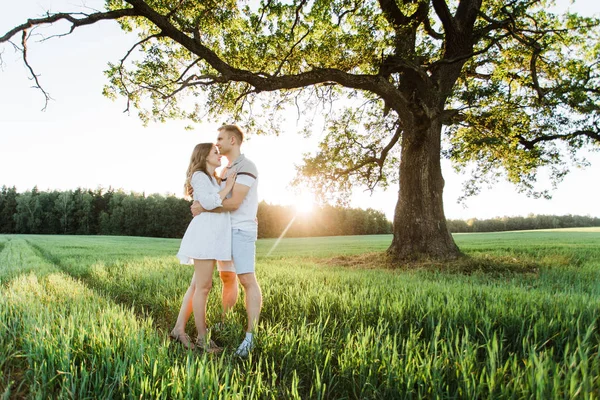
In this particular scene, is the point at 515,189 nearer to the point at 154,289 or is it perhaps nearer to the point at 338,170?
the point at 338,170

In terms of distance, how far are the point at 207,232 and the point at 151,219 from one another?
68.7 metres

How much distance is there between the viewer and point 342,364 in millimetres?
Result: 2496

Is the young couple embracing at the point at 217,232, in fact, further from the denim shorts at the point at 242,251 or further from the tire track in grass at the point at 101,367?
the tire track in grass at the point at 101,367

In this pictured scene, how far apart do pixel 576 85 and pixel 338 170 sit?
25.9ft

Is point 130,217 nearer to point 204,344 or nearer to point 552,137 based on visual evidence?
point 552,137

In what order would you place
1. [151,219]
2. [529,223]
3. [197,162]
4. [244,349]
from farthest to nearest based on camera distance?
[529,223] → [151,219] → [197,162] → [244,349]

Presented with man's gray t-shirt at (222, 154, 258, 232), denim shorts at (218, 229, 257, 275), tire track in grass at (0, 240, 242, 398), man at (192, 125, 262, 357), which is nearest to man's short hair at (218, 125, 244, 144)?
man at (192, 125, 262, 357)

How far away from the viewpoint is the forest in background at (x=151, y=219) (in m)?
66.3

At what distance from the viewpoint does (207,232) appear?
3.63 meters

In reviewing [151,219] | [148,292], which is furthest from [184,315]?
[151,219]

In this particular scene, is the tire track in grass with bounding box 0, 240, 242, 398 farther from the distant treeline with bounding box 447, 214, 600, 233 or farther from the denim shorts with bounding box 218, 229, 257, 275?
the distant treeline with bounding box 447, 214, 600, 233

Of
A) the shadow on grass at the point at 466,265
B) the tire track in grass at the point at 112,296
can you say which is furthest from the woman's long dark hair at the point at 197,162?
the shadow on grass at the point at 466,265

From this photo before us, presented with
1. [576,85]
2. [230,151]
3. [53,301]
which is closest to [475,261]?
[576,85]

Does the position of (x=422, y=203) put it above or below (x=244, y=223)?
above
